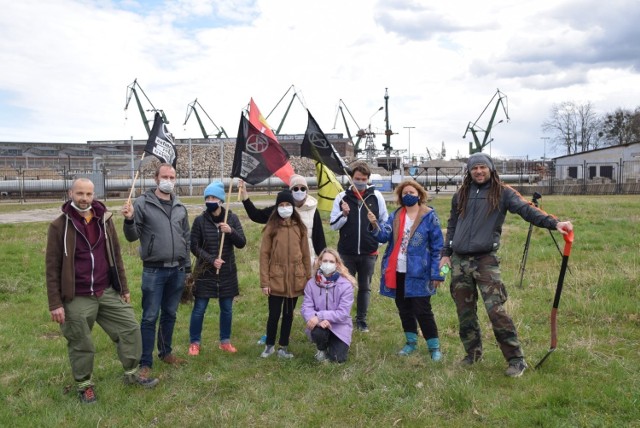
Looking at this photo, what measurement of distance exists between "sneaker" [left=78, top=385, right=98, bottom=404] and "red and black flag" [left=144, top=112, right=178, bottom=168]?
300cm

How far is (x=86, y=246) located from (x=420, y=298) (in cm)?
337

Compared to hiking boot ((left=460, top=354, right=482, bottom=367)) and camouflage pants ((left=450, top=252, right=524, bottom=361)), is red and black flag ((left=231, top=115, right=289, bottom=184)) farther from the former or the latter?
hiking boot ((left=460, top=354, right=482, bottom=367))

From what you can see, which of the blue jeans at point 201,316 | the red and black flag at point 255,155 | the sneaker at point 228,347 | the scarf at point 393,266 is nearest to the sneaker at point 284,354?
the sneaker at point 228,347

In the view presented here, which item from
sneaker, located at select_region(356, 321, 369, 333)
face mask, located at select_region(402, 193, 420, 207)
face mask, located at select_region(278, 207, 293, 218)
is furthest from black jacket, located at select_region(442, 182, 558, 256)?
sneaker, located at select_region(356, 321, 369, 333)

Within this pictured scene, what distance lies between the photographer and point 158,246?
5.51 m

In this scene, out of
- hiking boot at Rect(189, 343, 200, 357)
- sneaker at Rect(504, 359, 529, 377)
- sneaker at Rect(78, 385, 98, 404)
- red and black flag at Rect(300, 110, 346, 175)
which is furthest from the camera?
red and black flag at Rect(300, 110, 346, 175)

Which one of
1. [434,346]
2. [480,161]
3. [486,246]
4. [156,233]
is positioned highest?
[480,161]

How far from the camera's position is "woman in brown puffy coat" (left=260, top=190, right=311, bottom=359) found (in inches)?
241

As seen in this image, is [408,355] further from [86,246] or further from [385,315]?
[86,246]

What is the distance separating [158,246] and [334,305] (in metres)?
1.96

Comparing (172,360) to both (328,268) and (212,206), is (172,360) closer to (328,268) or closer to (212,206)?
(212,206)

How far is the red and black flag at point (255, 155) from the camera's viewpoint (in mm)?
6945

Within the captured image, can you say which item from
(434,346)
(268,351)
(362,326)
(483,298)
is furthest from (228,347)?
(483,298)

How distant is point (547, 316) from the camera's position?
7289 millimetres
